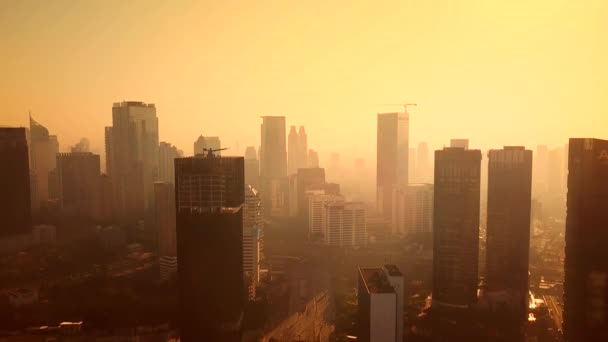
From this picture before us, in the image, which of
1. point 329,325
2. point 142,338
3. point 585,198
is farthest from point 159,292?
point 585,198

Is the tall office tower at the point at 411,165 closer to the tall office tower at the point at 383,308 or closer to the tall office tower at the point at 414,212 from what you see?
the tall office tower at the point at 414,212

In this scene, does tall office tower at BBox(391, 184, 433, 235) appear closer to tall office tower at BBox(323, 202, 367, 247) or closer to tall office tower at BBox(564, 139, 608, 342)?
tall office tower at BBox(323, 202, 367, 247)

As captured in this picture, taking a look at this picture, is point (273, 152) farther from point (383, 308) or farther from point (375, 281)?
point (383, 308)

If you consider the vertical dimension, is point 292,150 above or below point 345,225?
above

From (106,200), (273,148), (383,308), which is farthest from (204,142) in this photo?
(273,148)

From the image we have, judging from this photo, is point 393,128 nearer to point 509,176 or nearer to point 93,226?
point 509,176

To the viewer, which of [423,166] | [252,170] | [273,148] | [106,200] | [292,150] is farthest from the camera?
[292,150]

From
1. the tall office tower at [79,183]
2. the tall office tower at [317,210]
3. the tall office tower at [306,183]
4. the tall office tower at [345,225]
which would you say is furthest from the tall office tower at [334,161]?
the tall office tower at [79,183]
